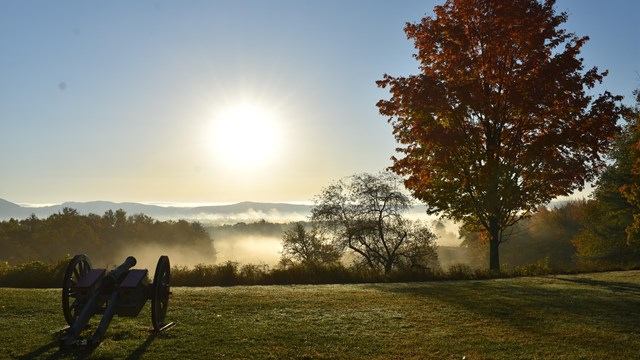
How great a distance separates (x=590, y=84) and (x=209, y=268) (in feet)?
55.3

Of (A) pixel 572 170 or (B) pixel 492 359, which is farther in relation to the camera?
(A) pixel 572 170

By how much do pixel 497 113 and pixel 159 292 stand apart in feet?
49.4

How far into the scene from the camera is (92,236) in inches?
3964

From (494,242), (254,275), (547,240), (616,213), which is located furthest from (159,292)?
(547,240)

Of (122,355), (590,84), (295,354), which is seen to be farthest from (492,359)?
(590,84)

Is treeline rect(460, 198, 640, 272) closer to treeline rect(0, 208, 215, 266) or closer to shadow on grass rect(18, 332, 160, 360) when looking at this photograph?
shadow on grass rect(18, 332, 160, 360)

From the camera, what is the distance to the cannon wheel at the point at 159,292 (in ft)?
27.7

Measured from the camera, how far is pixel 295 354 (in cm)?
761

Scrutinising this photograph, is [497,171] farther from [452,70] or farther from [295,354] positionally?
[295,354]

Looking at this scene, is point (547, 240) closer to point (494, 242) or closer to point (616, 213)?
point (616, 213)

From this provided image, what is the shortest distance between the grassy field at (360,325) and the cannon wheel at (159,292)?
1.04 ft

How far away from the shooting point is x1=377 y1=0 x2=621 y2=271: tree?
1834 cm

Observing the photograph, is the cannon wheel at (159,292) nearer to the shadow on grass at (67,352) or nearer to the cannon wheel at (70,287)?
the shadow on grass at (67,352)

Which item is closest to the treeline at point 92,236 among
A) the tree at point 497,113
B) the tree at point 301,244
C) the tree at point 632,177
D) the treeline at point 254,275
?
the tree at point 301,244
